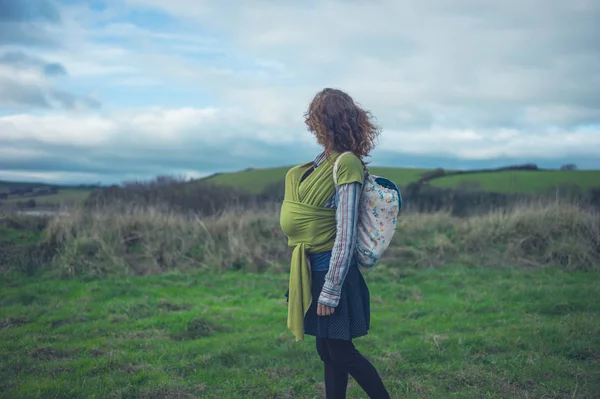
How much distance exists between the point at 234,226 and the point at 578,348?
29.1ft

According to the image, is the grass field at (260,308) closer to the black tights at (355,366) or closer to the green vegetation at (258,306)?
the green vegetation at (258,306)

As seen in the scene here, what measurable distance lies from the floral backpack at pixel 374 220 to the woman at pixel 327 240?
0.38ft

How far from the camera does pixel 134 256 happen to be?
11.6 m

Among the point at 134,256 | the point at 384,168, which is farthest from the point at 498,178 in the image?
the point at 134,256

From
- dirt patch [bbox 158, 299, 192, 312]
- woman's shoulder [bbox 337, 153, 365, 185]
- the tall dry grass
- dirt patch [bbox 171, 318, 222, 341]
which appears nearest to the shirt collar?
woman's shoulder [bbox 337, 153, 365, 185]

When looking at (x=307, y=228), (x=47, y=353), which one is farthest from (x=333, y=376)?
(x=47, y=353)

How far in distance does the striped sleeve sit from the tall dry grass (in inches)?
324

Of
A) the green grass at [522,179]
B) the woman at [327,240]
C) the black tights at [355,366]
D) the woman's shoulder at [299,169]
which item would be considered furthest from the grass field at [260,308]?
the green grass at [522,179]

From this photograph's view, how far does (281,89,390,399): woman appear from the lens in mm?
3174

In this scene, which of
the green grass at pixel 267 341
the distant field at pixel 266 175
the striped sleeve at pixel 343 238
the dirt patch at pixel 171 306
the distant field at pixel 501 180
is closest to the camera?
the striped sleeve at pixel 343 238

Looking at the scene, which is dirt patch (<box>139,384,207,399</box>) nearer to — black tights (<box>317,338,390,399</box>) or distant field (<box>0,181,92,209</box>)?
black tights (<box>317,338,390,399</box>)

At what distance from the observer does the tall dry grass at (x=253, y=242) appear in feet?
36.4

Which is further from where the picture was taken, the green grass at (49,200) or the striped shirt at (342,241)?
the green grass at (49,200)

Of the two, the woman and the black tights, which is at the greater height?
the woman
